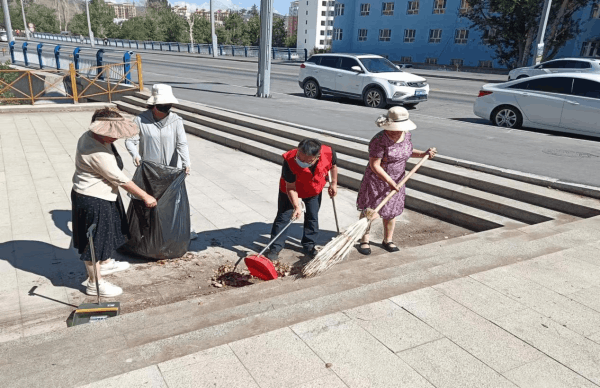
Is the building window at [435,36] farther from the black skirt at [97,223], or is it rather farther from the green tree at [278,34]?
the black skirt at [97,223]

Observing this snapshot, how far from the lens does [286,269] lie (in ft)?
17.4

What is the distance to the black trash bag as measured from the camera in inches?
195

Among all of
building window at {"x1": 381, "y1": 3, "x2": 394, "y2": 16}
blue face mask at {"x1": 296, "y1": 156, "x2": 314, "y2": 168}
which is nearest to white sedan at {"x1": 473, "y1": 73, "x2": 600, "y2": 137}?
blue face mask at {"x1": 296, "y1": 156, "x2": 314, "y2": 168}

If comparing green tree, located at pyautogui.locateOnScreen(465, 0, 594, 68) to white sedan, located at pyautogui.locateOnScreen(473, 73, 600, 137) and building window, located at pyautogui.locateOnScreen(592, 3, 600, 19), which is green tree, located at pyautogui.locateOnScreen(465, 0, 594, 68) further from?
white sedan, located at pyautogui.locateOnScreen(473, 73, 600, 137)

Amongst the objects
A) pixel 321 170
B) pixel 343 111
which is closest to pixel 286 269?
pixel 321 170

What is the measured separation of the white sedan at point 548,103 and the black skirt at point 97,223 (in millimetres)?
10213

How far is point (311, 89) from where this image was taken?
17.2m

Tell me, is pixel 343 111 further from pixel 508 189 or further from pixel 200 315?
pixel 200 315

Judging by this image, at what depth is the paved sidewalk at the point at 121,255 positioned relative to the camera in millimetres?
4559

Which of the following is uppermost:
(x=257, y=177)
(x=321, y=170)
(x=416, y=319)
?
(x=321, y=170)

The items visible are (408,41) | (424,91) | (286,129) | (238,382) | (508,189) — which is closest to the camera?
(238,382)

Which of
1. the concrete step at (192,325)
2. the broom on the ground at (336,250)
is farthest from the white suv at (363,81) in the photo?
the concrete step at (192,325)

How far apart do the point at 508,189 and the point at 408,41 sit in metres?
46.0

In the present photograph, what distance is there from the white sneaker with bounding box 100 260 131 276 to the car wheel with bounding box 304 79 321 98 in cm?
1291
